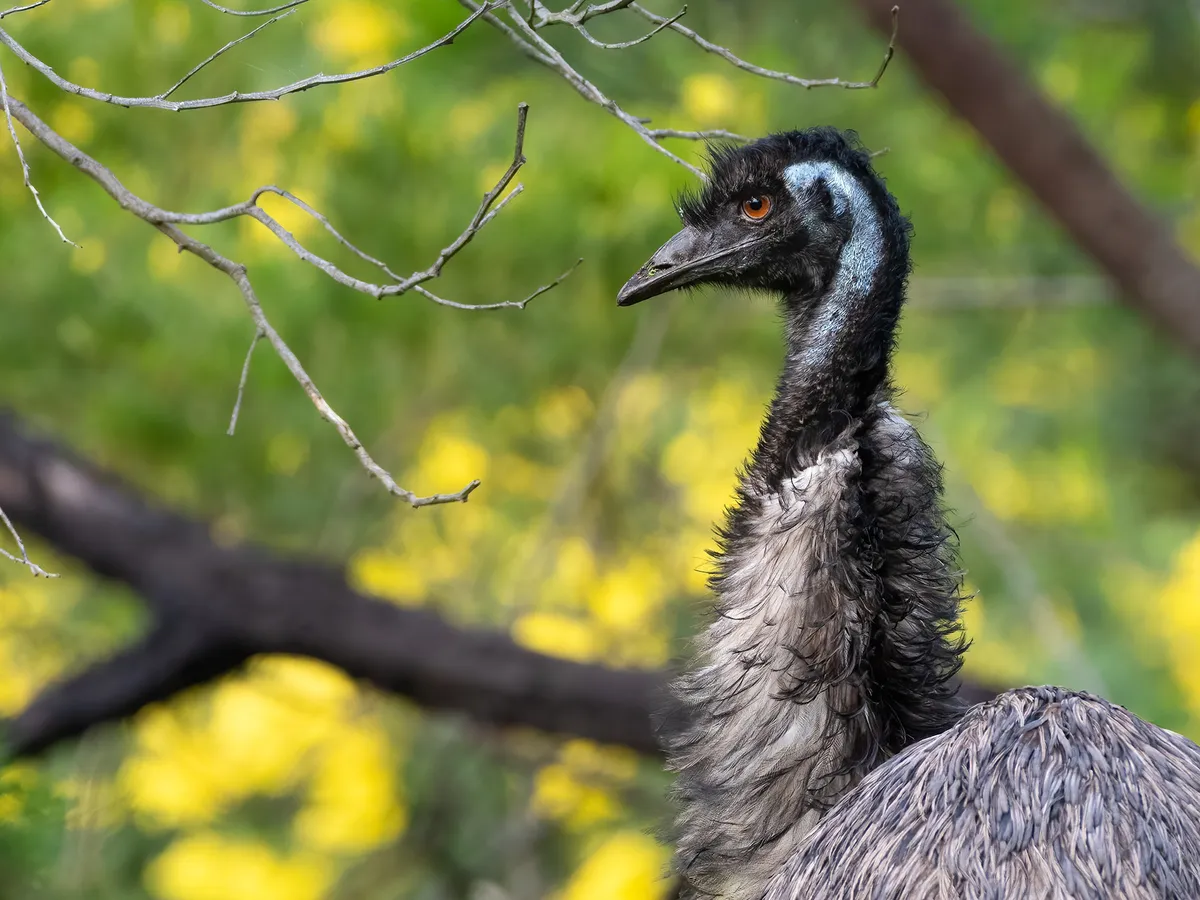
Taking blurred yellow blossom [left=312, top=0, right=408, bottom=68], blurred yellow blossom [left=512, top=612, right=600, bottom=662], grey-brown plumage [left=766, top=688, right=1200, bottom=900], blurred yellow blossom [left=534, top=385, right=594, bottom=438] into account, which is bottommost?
grey-brown plumage [left=766, top=688, right=1200, bottom=900]

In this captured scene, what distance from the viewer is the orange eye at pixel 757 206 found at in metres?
2.94

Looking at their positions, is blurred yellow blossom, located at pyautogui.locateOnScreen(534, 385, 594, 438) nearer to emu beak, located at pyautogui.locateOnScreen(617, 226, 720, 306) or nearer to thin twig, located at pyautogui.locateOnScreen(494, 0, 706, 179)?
emu beak, located at pyautogui.locateOnScreen(617, 226, 720, 306)

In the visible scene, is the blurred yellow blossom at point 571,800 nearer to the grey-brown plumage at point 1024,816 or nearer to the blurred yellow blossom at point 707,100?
the blurred yellow blossom at point 707,100

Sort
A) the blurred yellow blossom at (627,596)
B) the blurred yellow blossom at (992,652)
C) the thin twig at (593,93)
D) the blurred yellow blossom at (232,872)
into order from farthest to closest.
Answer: the blurred yellow blossom at (992,652) < the blurred yellow blossom at (627,596) < the blurred yellow blossom at (232,872) < the thin twig at (593,93)

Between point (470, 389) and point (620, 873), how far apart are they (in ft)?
6.68

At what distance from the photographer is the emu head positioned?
9.26ft

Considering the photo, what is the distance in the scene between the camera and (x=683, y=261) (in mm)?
2975

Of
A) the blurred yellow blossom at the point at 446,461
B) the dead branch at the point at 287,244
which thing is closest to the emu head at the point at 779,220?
the dead branch at the point at 287,244

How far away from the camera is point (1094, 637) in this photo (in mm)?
7625

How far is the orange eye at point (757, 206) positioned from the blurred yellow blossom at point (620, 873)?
3.58 m

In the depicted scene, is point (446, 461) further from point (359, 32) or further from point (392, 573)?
point (359, 32)

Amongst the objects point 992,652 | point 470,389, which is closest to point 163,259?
point 470,389

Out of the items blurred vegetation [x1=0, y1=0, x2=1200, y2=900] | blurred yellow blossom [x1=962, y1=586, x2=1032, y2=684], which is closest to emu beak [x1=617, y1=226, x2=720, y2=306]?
blurred vegetation [x1=0, y1=0, x2=1200, y2=900]

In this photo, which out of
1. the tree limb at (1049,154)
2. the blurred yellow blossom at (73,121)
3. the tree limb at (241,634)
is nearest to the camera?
the tree limb at (1049,154)
